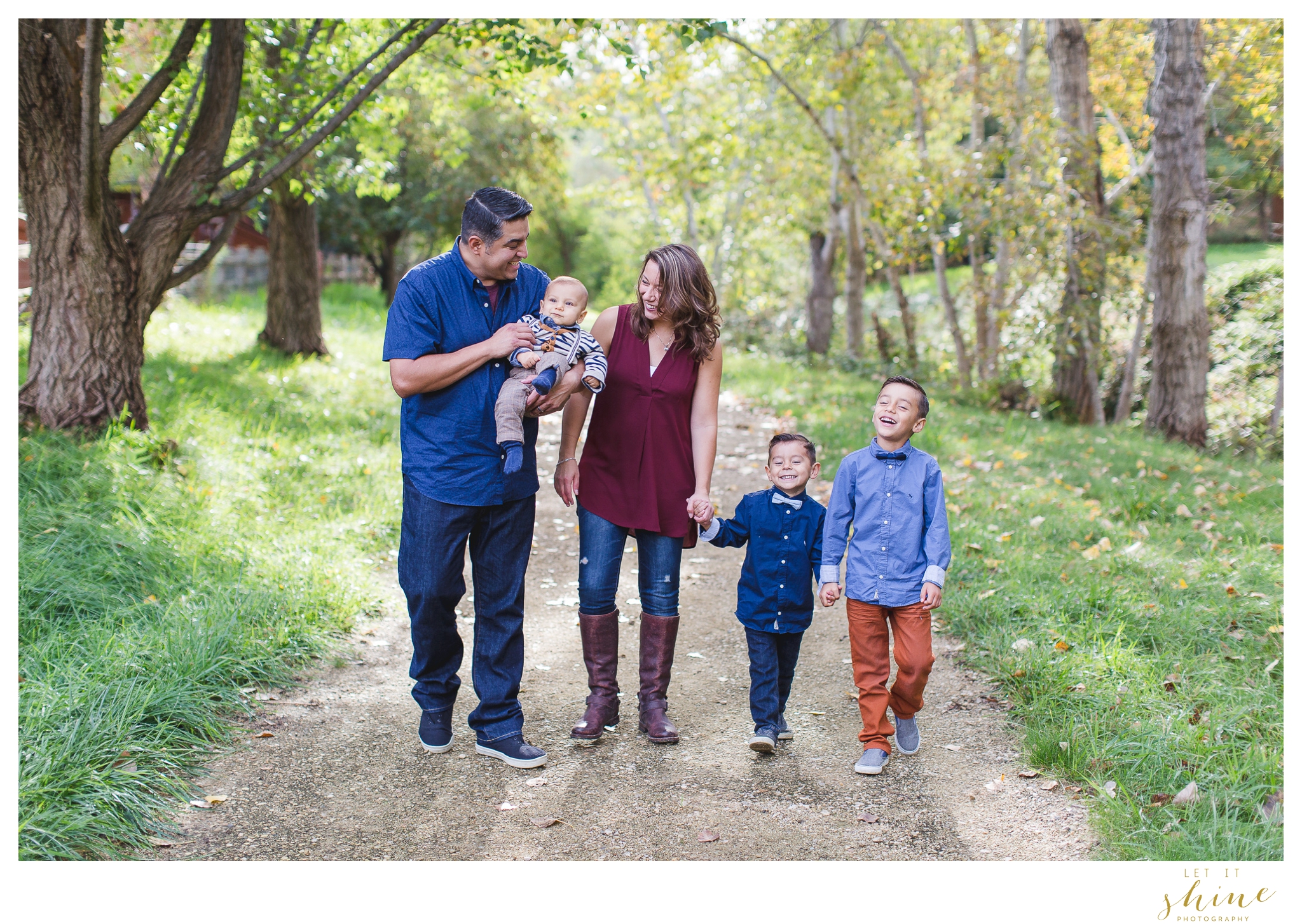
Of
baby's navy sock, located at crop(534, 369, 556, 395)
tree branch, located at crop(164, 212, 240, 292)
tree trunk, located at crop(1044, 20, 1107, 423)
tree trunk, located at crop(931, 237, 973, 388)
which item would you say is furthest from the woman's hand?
tree trunk, located at crop(931, 237, 973, 388)

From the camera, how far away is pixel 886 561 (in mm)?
3568

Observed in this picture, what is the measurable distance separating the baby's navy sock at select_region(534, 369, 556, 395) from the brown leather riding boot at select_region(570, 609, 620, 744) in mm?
977

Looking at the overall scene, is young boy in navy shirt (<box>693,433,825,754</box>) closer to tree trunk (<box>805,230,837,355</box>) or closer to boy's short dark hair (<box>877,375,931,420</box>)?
boy's short dark hair (<box>877,375,931,420</box>)

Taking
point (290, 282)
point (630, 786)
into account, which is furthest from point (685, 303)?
point (290, 282)

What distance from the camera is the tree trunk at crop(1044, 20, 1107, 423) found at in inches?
430

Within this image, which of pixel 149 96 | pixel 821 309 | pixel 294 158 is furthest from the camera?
pixel 821 309

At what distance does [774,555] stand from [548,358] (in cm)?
115

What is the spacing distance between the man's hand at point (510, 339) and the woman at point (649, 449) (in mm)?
403

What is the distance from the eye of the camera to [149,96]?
6.73 meters

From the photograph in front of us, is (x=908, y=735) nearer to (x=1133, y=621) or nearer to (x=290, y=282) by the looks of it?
(x=1133, y=621)

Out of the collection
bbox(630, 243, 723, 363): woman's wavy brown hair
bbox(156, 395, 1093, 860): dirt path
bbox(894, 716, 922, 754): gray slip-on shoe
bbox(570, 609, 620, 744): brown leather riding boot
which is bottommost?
bbox(156, 395, 1093, 860): dirt path

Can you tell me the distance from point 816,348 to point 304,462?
1382cm

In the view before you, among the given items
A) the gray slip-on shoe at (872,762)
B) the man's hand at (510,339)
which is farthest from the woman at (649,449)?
the gray slip-on shoe at (872,762)
